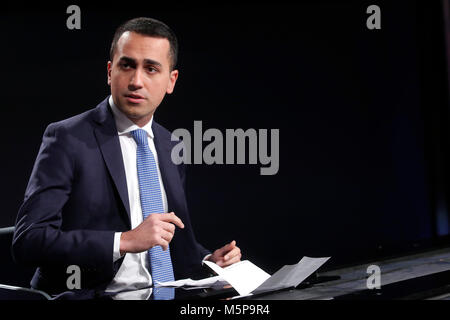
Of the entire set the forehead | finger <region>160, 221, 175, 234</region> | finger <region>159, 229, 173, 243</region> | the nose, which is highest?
the forehead

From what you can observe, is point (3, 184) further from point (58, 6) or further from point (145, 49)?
point (145, 49)

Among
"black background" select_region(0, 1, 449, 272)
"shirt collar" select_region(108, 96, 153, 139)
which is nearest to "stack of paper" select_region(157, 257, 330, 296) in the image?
"shirt collar" select_region(108, 96, 153, 139)

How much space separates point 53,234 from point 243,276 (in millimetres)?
504

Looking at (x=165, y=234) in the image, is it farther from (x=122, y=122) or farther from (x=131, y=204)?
(x=122, y=122)

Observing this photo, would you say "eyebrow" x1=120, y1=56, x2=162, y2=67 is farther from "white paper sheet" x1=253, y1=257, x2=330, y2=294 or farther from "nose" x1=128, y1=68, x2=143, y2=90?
"white paper sheet" x1=253, y1=257, x2=330, y2=294

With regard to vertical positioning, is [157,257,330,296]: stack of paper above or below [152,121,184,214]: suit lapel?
below

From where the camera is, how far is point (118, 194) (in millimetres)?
1591

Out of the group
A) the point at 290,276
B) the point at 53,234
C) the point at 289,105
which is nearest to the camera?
the point at 290,276

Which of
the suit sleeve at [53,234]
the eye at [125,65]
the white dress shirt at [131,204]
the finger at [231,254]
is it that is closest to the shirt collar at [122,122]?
the white dress shirt at [131,204]

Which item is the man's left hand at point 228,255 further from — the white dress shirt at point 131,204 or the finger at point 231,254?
the white dress shirt at point 131,204

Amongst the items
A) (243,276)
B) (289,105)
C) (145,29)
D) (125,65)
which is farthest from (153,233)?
(289,105)

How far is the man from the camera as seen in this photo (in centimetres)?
146

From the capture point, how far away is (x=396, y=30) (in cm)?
365

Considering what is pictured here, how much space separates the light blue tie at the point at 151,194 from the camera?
63.6 inches
